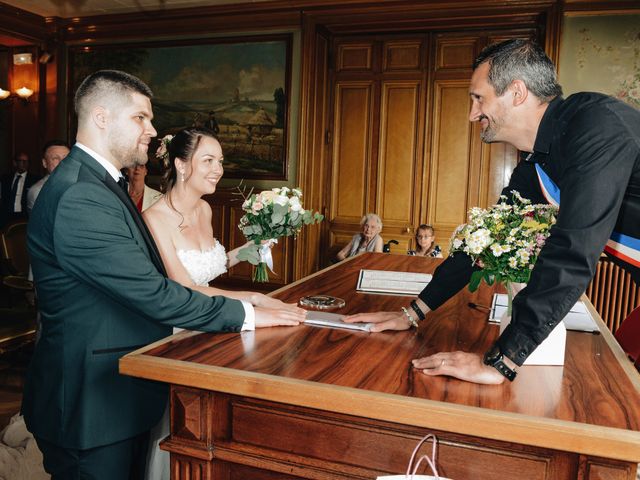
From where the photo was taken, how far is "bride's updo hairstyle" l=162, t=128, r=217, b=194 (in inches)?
127

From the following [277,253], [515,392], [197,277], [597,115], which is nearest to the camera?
[515,392]

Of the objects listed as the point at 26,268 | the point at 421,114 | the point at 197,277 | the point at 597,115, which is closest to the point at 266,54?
the point at 421,114

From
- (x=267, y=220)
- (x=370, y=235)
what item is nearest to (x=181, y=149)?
(x=267, y=220)

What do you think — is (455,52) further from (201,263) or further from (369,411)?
(369,411)

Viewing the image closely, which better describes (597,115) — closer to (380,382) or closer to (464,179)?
(380,382)

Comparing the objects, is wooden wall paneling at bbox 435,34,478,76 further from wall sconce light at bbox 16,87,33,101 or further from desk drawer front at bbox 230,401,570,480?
desk drawer front at bbox 230,401,570,480

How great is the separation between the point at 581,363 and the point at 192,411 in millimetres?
1209

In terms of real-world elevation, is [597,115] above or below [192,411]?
above

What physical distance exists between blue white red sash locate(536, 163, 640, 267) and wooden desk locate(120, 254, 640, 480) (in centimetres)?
35

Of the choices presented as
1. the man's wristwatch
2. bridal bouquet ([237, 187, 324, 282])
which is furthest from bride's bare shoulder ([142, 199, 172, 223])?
A: the man's wristwatch

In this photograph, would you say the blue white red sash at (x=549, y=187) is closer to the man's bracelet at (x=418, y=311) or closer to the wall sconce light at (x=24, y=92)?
the man's bracelet at (x=418, y=311)

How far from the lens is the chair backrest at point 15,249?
439 cm

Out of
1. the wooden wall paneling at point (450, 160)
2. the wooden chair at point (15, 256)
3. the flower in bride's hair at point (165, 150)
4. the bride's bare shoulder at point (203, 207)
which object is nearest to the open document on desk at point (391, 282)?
the bride's bare shoulder at point (203, 207)

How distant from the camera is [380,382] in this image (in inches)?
61.3
